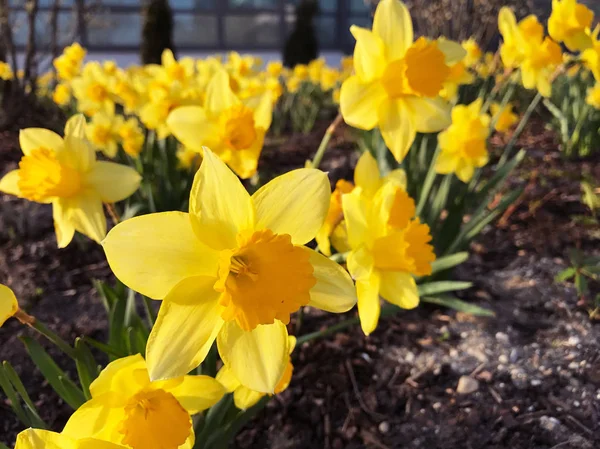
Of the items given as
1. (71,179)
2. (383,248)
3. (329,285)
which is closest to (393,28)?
(383,248)

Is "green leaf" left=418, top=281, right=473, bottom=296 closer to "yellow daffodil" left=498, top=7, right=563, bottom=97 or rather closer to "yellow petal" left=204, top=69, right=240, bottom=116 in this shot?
"yellow daffodil" left=498, top=7, right=563, bottom=97

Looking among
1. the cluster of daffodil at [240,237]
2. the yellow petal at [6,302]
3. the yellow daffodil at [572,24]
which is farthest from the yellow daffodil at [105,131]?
the yellow daffodil at [572,24]

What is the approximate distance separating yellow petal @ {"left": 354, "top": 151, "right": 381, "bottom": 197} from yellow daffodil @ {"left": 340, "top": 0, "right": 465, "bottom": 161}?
0.08m

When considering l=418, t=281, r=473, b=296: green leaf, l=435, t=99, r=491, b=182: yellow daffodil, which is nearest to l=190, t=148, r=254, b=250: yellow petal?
l=418, t=281, r=473, b=296: green leaf

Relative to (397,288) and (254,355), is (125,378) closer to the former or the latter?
(254,355)

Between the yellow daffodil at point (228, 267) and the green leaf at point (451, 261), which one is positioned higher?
the yellow daffodil at point (228, 267)

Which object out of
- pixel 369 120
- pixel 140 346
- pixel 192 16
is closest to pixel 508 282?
pixel 369 120

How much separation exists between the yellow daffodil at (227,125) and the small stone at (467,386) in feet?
3.82

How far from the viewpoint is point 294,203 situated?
972mm

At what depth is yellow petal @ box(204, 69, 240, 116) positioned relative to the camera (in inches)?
67.8

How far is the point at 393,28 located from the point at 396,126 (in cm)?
29

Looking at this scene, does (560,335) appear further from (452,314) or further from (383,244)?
(383,244)

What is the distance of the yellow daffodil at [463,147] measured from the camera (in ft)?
7.68

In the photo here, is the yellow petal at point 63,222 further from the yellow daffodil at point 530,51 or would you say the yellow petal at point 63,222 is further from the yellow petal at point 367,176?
the yellow daffodil at point 530,51
